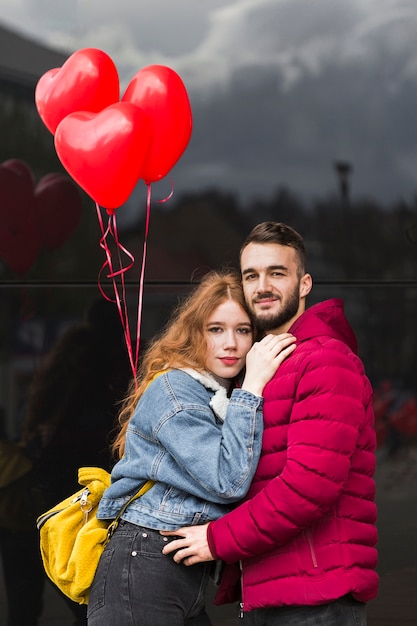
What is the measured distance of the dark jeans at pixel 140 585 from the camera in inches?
92.8

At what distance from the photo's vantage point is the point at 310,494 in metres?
2.21

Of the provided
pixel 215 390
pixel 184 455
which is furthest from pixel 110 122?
pixel 184 455

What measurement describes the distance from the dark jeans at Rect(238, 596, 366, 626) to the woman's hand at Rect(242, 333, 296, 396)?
56cm

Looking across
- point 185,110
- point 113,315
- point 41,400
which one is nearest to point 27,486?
point 41,400

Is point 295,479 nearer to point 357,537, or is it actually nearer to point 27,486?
point 357,537

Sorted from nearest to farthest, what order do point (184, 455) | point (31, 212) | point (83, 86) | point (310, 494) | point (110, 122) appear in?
1. point (310, 494)
2. point (184, 455)
3. point (110, 122)
4. point (83, 86)
5. point (31, 212)

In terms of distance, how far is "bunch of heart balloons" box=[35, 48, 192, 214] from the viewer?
2719 millimetres

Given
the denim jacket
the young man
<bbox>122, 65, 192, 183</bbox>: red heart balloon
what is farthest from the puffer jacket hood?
<bbox>122, 65, 192, 183</bbox>: red heart balloon

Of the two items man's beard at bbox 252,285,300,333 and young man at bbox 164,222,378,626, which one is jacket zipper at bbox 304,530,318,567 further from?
man's beard at bbox 252,285,300,333

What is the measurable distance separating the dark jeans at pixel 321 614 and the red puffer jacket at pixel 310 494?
4 centimetres

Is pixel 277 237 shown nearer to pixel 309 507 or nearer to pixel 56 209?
pixel 309 507

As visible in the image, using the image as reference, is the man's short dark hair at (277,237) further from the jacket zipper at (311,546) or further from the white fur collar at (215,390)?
the jacket zipper at (311,546)

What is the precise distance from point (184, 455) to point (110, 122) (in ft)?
3.37

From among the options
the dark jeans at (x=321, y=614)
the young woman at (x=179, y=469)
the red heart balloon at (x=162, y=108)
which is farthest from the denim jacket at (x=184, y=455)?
the red heart balloon at (x=162, y=108)
